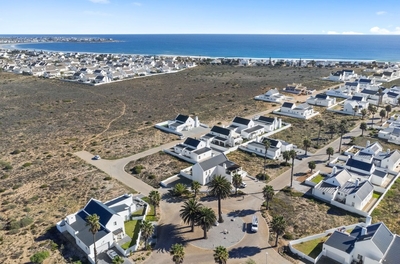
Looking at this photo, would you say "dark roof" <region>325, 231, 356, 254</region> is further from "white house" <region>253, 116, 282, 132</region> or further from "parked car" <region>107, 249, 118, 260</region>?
"white house" <region>253, 116, 282, 132</region>

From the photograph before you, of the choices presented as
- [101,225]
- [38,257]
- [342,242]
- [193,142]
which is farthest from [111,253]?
[193,142]

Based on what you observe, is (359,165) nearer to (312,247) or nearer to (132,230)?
(312,247)

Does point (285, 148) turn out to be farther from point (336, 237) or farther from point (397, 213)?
point (336, 237)

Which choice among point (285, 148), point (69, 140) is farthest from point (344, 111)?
point (69, 140)

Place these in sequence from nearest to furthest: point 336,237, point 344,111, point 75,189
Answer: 1. point 336,237
2. point 75,189
3. point 344,111

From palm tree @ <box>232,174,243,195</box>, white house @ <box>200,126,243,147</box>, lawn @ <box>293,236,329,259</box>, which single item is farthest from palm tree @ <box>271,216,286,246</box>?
white house @ <box>200,126,243,147</box>

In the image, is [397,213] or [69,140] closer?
[397,213]

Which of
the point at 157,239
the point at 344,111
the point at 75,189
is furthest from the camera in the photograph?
the point at 344,111
